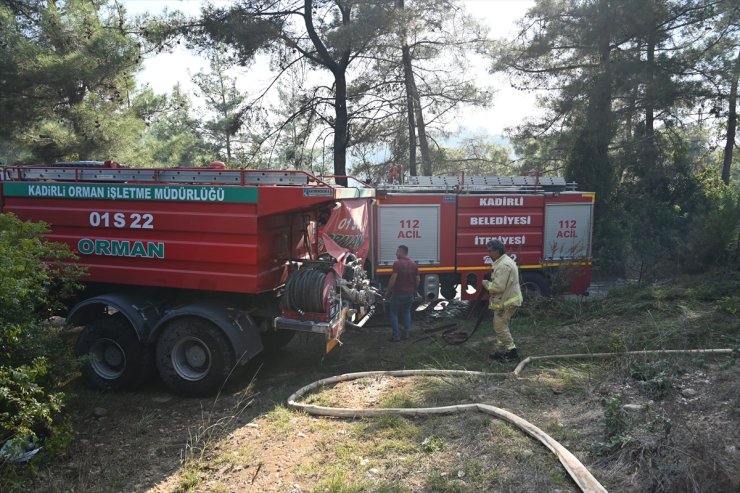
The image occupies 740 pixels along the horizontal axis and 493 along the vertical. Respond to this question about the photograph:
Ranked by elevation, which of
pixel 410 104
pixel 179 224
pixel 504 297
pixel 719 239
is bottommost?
pixel 504 297

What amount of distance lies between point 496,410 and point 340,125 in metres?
12.2

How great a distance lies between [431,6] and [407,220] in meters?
8.07

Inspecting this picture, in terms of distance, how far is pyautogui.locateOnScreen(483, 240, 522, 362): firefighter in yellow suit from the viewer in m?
6.76

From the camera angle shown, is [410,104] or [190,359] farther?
[410,104]

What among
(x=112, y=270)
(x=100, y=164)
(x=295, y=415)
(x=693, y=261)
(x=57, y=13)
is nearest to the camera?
(x=295, y=415)

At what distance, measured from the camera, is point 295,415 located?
5195mm

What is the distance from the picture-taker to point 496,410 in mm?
4664

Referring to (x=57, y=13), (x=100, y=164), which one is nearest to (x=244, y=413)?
(x=100, y=164)

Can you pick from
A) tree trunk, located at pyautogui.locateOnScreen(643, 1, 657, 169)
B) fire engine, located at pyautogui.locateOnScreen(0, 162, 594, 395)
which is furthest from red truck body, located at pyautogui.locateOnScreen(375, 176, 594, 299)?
tree trunk, located at pyautogui.locateOnScreen(643, 1, 657, 169)

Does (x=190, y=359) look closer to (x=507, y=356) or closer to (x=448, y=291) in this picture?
(x=507, y=356)

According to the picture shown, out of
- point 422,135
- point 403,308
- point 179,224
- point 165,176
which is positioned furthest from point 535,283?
point 422,135

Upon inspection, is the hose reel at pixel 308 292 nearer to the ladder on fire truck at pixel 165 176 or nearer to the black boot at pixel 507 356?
the ladder on fire truck at pixel 165 176

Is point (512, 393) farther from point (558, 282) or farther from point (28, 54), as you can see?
point (28, 54)

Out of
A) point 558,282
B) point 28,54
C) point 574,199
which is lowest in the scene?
point 558,282
